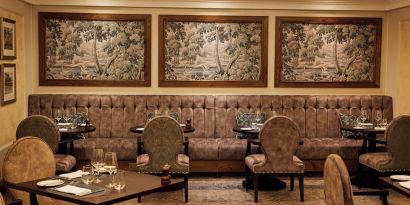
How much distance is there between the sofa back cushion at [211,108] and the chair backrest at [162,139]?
1.97 metres

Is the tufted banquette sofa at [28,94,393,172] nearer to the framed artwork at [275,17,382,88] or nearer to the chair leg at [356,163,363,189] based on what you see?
the framed artwork at [275,17,382,88]

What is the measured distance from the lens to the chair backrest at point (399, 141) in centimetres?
618

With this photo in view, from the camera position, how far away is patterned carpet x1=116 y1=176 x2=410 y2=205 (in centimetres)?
Result: 626

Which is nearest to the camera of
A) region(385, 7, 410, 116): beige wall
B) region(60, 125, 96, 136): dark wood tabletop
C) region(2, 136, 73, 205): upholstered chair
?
region(2, 136, 73, 205): upholstered chair

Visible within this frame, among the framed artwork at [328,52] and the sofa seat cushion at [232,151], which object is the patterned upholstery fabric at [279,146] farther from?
the framed artwork at [328,52]

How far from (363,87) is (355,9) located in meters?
1.20

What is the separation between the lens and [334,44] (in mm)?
8438

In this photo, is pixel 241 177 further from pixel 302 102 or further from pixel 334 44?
pixel 334 44

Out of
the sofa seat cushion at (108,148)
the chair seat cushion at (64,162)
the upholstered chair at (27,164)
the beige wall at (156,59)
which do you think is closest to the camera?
the upholstered chair at (27,164)

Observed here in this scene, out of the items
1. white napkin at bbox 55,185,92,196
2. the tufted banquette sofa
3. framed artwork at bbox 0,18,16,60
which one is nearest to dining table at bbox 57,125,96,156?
the tufted banquette sofa

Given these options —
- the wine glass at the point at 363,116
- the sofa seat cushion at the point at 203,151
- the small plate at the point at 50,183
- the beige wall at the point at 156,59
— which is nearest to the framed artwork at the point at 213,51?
the beige wall at the point at 156,59

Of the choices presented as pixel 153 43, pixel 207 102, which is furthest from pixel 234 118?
pixel 153 43

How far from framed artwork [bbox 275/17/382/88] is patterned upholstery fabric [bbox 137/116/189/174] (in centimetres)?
283

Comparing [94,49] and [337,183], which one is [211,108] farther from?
[337,183]
